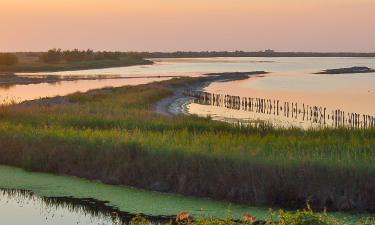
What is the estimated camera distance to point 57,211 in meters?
16.7

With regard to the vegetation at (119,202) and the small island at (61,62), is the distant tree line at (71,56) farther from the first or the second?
the vegetation at (119,202)

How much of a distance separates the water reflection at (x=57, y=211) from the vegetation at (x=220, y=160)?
2268 millimetres

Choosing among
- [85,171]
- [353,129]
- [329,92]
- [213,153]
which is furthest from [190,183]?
[329,92]

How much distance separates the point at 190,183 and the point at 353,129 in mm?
8300

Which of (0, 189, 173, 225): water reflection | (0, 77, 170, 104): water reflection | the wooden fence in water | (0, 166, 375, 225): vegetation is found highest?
(0, 166, 375, 225): vegetation

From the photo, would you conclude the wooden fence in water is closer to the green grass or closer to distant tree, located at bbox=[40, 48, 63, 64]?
the green grass

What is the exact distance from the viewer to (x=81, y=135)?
22.1 metres

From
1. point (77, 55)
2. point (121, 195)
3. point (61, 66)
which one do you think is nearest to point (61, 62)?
point (77, 55)

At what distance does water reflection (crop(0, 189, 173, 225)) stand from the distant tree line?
138125 millimetres

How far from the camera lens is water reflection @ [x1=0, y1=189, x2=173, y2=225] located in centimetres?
1553

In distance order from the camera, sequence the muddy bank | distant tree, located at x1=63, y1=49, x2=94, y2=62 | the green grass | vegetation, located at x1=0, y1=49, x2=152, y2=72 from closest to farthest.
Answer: the muddy bank, the green grass, vegetation, located at x1=0, y1=49, x2=152, y2=72, distant tree, located at x1=63, y1=49, x2=94, y2=62

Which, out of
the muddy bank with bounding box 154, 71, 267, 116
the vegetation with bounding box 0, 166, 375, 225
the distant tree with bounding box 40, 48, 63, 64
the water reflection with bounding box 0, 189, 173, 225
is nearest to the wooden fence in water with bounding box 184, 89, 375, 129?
the muddy bank with bounding box 154, 71, 267, 116

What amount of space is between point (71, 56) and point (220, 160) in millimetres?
148901

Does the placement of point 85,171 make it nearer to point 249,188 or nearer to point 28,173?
point 28,173
